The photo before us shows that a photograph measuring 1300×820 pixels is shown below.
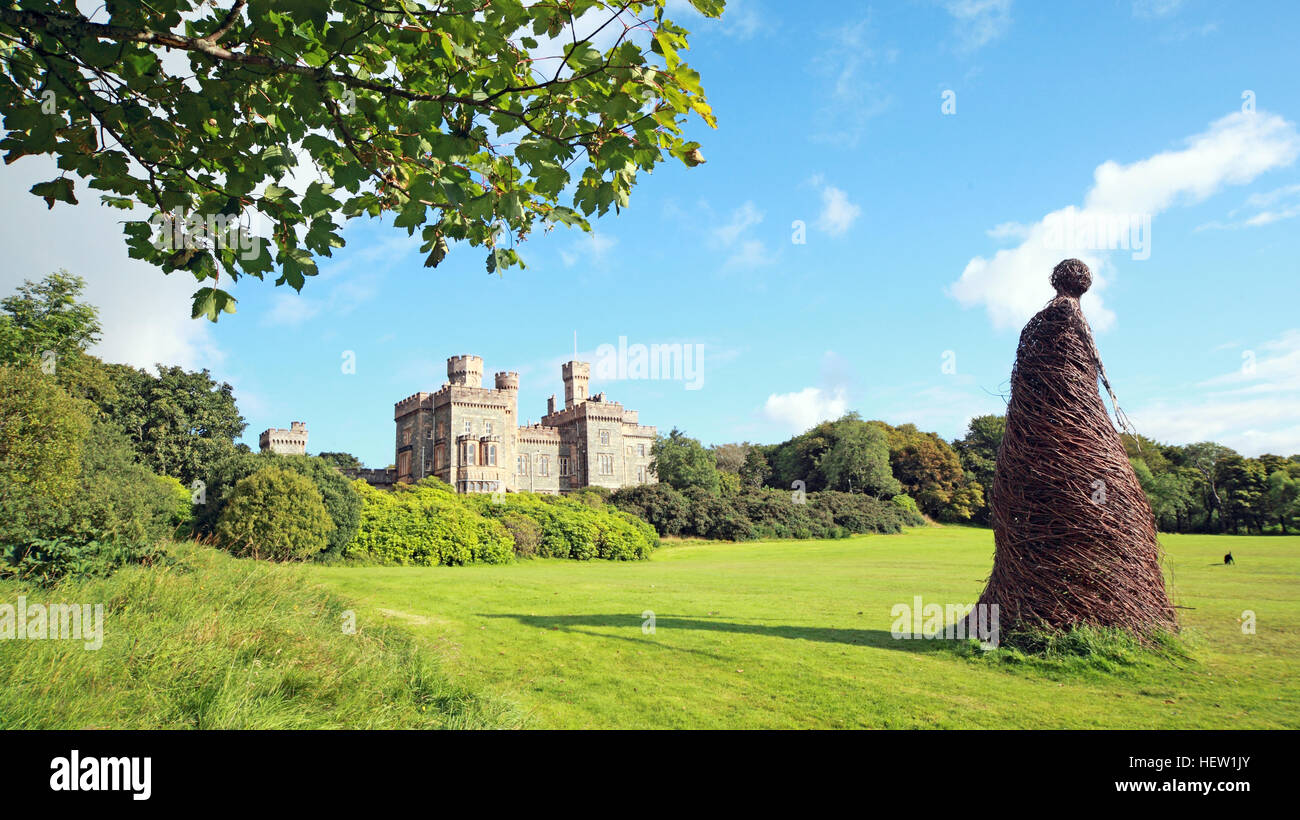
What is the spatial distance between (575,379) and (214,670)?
216ft

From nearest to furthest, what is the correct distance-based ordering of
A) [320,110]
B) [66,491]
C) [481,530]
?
[320,110]
[66,491]
[481,530]

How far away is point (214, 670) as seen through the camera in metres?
5.09

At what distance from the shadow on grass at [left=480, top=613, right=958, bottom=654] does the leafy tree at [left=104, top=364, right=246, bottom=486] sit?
30.1 metres

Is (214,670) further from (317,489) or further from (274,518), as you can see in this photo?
(317,489)

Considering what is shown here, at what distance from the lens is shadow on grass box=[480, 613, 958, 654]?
30.5 ft

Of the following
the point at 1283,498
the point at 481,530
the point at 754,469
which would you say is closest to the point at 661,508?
the point at 481,530

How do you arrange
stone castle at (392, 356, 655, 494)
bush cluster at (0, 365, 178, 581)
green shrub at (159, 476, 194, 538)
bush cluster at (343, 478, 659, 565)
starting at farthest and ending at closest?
stone castle at (392, 356, 655, 494), bush cluster at (343, 478, 659, 565), green shrub at (159, 476, 194, 538), bush cluster at (0, 365, 178, 581)

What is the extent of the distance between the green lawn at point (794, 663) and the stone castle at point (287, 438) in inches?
1967

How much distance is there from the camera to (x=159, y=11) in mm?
4105

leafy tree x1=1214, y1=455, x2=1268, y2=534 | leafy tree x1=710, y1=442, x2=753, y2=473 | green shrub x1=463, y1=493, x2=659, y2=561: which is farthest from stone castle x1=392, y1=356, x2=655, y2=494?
leafy tree x1=1214, y1=455, x2=1268, y2=534

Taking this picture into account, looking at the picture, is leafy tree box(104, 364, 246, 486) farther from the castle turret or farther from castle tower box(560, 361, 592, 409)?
castle tower box(560, 361, 592, 409)
